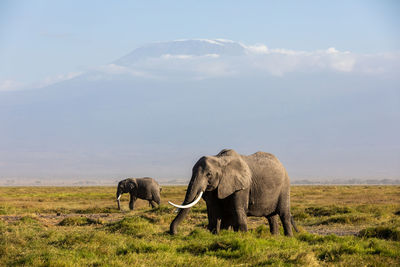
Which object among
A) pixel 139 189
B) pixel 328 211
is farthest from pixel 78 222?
pixel 139 189

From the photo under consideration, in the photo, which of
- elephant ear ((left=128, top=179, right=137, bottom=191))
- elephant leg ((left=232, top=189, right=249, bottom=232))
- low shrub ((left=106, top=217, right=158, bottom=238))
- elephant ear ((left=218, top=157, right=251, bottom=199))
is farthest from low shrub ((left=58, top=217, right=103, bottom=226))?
elephant ear ((left=128, top=179, right=137, bottom=191))

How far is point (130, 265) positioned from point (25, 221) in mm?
14246

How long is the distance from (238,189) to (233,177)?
39cm

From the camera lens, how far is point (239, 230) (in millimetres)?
15039

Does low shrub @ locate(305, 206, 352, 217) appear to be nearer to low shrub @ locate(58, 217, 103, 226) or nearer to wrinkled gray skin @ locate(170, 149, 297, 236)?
wrinkled gray skin @ locate(170, 149, 297, 236)

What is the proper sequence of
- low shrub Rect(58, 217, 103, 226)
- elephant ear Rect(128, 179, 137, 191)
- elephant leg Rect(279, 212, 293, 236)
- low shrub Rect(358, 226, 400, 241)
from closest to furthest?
1. low shrub Rect(358, 226, 400, 241)
2. elephant leg Rect(279, 212, 293, 236)
3. low shrub Rect(58, 217, 103, 226)
4. elephant ear Rect(128, 179, 137, 191)

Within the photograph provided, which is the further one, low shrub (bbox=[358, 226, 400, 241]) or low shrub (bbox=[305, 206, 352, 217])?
low shrub (bbox=[305, 206, 352, 217])

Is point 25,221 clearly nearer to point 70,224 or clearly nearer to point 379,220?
point 70,224

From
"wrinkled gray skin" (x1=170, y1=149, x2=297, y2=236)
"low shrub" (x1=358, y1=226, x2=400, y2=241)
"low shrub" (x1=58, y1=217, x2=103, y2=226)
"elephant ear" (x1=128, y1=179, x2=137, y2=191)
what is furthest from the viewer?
"elephant ear" (x1=128, y1=179, x2=137, y2=191)

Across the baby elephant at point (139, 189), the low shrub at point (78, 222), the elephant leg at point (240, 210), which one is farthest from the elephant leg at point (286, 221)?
the baby elephant at point (139, 189)

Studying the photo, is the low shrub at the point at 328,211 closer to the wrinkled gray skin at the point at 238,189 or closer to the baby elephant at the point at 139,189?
the wrinkled gray skin at the point at 238,189

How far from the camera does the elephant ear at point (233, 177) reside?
49.0ft

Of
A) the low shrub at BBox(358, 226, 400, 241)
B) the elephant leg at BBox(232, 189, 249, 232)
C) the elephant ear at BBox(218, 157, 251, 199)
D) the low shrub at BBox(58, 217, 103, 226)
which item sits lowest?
the low shrub at BBox(58, 217, 103, 226)

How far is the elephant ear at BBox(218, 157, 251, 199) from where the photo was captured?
49.0 feet
